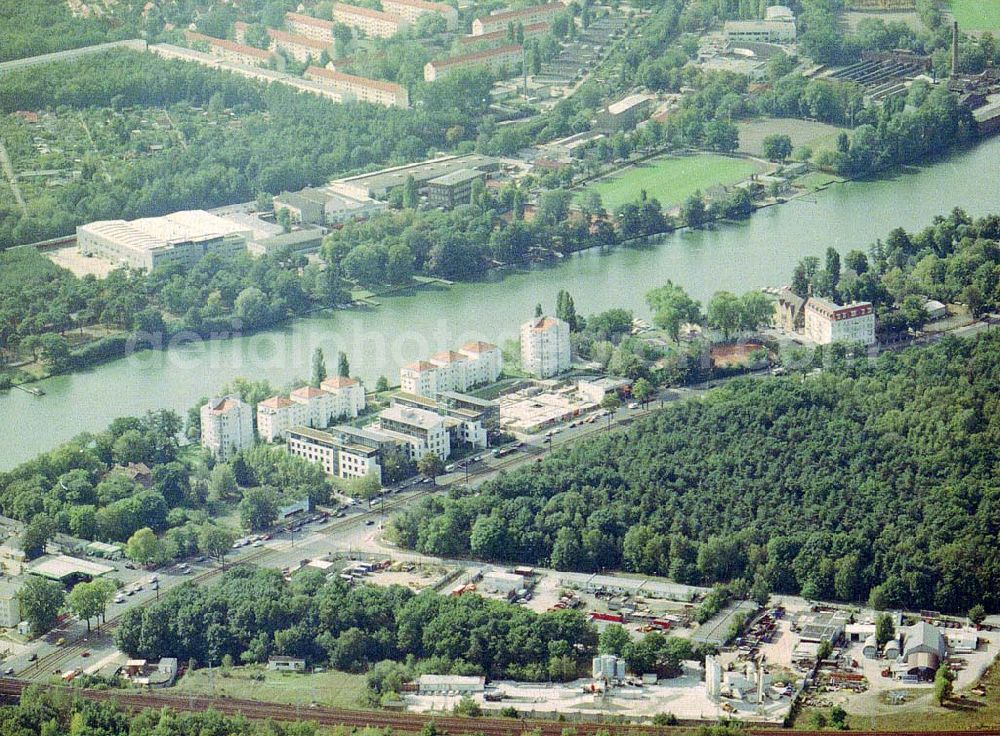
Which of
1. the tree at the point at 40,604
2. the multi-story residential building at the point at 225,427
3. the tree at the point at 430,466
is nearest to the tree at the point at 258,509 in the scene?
the multi-story residential building at the point at 225,427

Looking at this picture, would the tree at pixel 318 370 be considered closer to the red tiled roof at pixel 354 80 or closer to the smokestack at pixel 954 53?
the red tiled roof at pixel 354 80

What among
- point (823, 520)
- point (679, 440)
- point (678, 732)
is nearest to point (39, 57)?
point (679, 440)

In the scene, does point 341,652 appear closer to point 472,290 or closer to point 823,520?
point 823,520

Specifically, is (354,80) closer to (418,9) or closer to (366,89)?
(366,89)

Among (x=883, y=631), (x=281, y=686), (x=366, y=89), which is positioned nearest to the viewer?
(x=281, y=686)

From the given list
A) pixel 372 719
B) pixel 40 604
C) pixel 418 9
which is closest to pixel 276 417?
pixel 40 604
